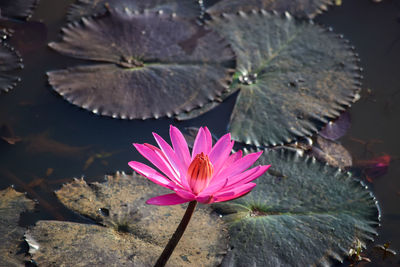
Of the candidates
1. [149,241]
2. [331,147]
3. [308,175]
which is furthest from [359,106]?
[149,241]

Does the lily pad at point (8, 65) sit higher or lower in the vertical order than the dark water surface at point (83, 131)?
higher

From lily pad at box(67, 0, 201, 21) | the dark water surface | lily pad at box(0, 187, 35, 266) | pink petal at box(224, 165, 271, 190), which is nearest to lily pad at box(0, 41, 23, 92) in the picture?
the dark water surface

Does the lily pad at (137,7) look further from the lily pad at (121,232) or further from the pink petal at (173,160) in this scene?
the pink petal at (173,160)

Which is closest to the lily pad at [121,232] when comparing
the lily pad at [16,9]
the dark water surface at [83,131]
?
the dark water surface at [83,131]

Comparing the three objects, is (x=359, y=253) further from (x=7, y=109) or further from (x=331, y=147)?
(x=7, y=109)

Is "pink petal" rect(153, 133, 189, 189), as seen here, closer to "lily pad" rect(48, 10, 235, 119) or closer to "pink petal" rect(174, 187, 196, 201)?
"pink petal" rect(174, 187, 196, 201)

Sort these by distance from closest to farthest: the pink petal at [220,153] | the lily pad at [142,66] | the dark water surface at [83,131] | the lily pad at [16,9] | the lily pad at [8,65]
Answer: the pink petal at [220,153] < the dark water surface at [83,131] < the lily pad at [142,66] < the lily pad at [8,65] < the lily pad at [16,9]
